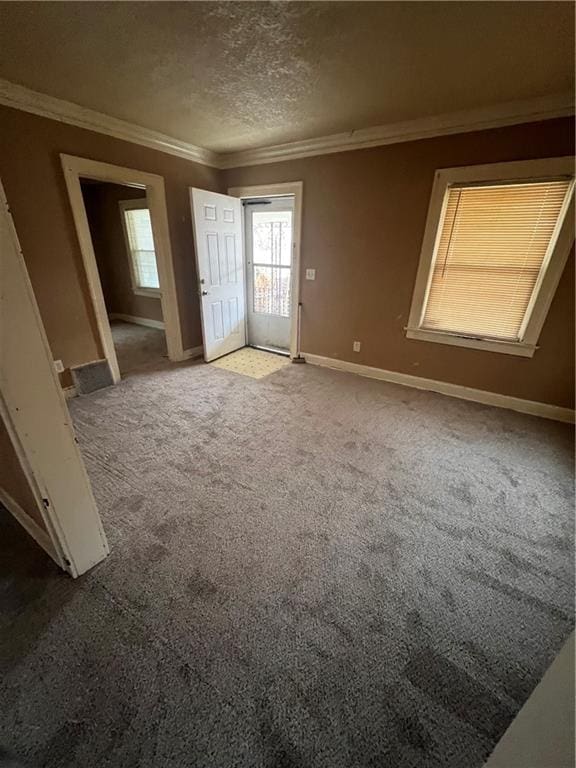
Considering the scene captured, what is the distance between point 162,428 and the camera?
244 cm

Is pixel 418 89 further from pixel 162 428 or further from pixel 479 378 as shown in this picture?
pixel 162 428

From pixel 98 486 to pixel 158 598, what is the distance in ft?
2.94

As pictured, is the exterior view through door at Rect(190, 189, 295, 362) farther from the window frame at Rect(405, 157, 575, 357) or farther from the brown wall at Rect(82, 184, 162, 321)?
the brown wall at Rect(82, 184, 162, 321)

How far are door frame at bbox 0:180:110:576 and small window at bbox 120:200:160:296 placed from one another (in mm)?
4140

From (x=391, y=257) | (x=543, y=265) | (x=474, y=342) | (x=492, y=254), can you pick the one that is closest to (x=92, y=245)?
(x=391, y=257)

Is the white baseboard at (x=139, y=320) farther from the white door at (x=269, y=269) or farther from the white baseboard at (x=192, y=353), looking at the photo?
the white door at (x=269, y=269)

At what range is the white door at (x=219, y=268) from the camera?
332 centimetres

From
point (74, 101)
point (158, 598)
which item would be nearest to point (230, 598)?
point (158, 598)

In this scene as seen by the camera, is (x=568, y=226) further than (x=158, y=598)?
Yes

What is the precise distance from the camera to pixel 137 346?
4434 millimetres

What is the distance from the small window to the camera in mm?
4820

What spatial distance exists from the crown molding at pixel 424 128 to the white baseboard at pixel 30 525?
3.83m

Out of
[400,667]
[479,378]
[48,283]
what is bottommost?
[400,667]

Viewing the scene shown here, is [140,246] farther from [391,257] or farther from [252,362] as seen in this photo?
[391,257]
